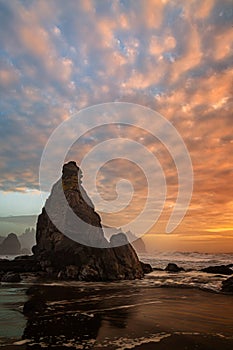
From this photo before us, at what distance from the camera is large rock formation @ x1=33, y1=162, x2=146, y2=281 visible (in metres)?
45.0

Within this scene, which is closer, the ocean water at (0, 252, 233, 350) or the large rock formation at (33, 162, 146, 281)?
the ocean water at (0, 252, 233, 350)

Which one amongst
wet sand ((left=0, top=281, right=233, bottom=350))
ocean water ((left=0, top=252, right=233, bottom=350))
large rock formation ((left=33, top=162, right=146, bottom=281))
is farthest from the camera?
large rock formation ((left=33, top=162, right=146, bottom=281))

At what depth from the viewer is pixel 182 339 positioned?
42.2 feet

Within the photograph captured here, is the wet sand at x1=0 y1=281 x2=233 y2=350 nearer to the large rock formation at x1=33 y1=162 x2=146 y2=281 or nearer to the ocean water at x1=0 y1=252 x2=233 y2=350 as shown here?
the ocean water at x1=0 y1=252 x2=233 y2=350

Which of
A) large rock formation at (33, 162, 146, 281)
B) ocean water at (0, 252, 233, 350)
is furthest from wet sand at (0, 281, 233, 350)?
large rock formation at (33, 162, 146, 281)

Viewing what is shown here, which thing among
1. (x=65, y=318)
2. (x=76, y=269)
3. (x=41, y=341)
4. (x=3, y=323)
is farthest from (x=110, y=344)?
(x=76, y=269)

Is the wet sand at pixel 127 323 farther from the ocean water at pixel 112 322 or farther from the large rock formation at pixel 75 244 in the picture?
the large rock formation at pixel 75 244

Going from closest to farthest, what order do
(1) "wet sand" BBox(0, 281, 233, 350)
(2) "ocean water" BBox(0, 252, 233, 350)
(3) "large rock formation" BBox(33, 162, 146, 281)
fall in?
(1) "wet sand" BBox(0, 281, 233, 350) → (2) "ocean water" BBox(0, 252, 233, 350) → (3) "large rock formation" BBox(33, 162, 146, 281)

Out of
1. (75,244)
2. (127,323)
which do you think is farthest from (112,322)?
(75,244)

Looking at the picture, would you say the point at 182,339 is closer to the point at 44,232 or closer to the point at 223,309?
the point at 223,309

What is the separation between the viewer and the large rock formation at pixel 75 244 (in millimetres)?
45031

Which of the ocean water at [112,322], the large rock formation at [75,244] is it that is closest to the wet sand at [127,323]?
the ocean water at [112,322]

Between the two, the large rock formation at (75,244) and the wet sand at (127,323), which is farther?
the large rock formation at (75,244)

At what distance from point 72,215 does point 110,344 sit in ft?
139
